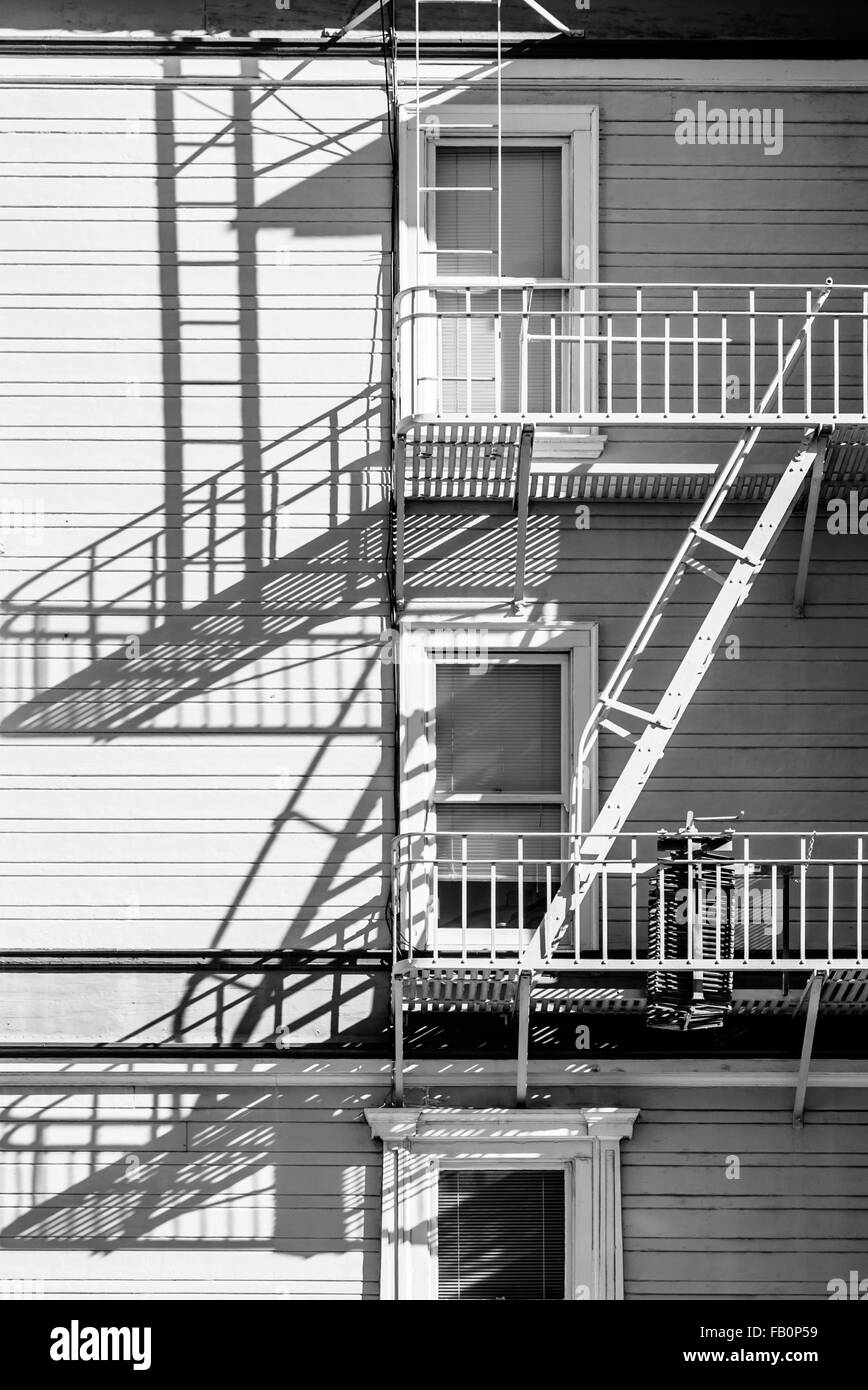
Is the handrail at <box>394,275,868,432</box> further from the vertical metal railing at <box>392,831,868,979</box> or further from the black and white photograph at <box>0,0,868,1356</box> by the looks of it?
the vertical metal railing at <box>392,831,868,979</box>

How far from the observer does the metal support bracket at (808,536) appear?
12039 mm

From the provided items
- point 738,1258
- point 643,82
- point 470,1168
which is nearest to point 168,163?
point 643,82

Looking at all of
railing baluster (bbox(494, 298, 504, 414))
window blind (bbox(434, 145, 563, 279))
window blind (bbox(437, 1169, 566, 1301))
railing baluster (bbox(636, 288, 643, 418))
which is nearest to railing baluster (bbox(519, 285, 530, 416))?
railing baluster (bbox(494, 298, 504, 414))

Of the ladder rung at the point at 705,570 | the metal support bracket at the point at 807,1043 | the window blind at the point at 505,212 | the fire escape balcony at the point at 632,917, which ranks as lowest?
the metal support bracket at the point at 807,1043

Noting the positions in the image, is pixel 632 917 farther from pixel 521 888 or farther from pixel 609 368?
pixel 609 368

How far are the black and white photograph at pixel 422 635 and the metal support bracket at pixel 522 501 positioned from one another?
0.52 ft

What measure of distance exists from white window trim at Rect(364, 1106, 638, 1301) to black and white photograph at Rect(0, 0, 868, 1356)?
3cm

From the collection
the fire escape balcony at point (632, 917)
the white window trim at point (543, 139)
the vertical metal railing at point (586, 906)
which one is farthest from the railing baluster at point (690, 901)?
the white window trim at point (543, 139)

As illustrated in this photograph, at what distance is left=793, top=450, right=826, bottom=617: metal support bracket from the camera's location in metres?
12.0

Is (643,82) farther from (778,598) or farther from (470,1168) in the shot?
(470,1168)

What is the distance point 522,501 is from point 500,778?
2.04m

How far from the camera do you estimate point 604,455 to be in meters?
12.8

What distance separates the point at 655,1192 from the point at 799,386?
5.93 metres

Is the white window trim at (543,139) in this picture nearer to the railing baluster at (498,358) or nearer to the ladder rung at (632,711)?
the railing baluster at (498,358)
